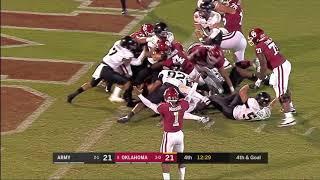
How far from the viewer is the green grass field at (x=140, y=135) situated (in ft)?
35.3

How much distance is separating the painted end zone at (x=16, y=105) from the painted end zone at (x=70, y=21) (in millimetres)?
4835

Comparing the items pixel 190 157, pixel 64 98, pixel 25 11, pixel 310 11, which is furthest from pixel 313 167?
pixel 25 11

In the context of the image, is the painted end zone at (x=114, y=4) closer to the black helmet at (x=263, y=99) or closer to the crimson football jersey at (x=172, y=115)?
the black helmet at (x=263, y=99)

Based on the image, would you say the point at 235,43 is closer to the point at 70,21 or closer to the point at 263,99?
the point at 263,99

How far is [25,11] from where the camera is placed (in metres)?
20.2

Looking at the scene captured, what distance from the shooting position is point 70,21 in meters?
19.2

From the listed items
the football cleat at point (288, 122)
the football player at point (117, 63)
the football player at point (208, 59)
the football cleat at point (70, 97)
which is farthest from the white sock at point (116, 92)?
the football cleat at point (288, 122)

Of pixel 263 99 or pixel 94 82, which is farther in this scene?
pixel 94 82

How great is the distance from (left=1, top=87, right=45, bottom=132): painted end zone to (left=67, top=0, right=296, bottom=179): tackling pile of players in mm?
775

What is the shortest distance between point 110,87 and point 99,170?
3.69 metres

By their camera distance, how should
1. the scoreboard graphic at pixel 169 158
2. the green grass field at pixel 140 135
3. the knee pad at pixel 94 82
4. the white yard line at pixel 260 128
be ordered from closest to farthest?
the scoreboard graphic at pixel 169 158
the green grass field at pixel 140 135
the white yard line at pixel 260 128
the knee pad at pixel 94 82

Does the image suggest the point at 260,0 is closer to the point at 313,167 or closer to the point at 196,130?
the point at 196,130

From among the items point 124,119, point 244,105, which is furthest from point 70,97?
point 244,105

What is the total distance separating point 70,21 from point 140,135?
25.8ft
